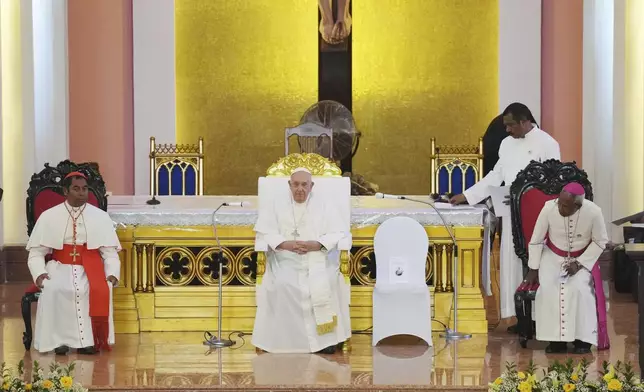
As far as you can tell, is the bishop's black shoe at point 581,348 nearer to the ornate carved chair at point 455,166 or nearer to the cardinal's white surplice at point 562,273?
the cardinal's white surplice at point 562,273

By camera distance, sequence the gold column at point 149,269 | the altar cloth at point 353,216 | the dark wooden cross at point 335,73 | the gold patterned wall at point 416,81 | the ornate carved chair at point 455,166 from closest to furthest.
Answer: the altar cloth at point 353,216 < the gold column at point 149,269 < the ornate carved chair at point 455,166 < the dark wooden cross at point 335,73 < the gold patterned wall at point 416,81

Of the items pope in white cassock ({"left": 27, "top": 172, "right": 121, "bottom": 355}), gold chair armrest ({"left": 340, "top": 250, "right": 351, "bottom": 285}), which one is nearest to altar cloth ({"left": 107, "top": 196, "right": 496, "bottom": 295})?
gold chair armrest ({"left": 340, "top": 250, "right": 351, "bottom": 285})

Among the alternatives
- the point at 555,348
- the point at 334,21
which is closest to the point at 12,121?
the point at 334,21

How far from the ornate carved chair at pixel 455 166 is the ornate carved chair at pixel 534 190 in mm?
3978

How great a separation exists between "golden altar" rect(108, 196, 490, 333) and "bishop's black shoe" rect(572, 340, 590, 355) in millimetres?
952

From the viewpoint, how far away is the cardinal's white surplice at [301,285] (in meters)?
9.98

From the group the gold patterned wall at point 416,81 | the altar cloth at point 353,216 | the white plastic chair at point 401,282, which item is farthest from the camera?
the gold patterned wall at point 416,81

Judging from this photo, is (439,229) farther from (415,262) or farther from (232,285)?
(232,285)

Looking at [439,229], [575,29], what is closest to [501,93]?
[575,29]

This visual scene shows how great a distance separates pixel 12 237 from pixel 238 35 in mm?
4168

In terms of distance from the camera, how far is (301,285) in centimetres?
1006

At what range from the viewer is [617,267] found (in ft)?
43.8

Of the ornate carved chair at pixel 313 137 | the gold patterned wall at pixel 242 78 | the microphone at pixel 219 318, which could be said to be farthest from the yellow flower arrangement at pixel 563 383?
the gold patterned wall at pixel 242 78

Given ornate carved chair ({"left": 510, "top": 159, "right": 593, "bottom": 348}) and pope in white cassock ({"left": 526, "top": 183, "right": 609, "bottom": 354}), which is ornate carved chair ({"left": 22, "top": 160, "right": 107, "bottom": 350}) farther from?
pope in white cassock ({"left": 526, "top": 183, "right": 609, "bottom": 354})
